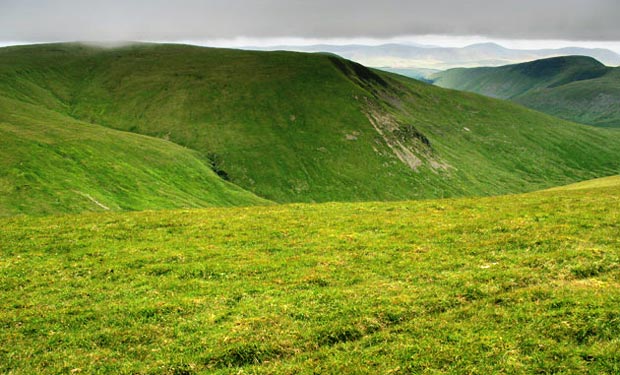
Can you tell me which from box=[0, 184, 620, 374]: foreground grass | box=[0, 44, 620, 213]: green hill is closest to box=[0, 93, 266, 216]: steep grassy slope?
box=[0, 44, 620, 213]: green hill

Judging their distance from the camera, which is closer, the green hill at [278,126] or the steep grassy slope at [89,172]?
Result: the steep grassy slope at [89,172]

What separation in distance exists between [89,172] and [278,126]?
256 ft

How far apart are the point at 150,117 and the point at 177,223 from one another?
123991 millimetres

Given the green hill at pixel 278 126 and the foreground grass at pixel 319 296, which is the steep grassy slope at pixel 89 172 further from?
the foreground grass at pixel 319 296

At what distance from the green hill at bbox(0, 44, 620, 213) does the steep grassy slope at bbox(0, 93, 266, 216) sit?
3.59 feet

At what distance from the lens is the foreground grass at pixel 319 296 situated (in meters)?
13.8

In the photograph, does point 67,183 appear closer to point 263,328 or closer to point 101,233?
point 101,233

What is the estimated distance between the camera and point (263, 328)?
15758mm

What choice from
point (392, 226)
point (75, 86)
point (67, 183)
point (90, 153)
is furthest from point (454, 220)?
point (75, 86)

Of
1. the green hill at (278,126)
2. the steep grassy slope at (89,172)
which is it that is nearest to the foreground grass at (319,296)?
the steep grassy slope at (89,172)

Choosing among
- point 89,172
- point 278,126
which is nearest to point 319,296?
point 89,172

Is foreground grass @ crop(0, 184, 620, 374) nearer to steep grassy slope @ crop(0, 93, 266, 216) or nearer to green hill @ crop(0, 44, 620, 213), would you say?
steep grassy slope @ crop(0, 93, 266, 216)

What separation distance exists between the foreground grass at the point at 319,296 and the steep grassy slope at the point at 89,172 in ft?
97.7

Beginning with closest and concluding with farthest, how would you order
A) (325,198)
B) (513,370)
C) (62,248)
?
(513,370), (62,248), (325,198)
